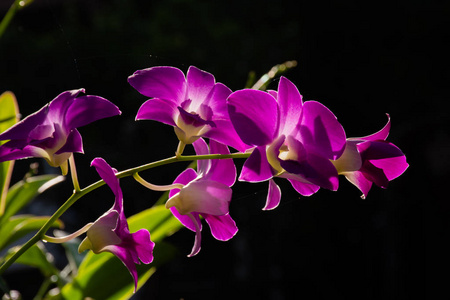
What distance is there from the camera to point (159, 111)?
12.3 inches

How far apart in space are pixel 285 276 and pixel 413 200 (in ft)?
2.30

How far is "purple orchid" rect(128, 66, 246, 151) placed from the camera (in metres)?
0.30

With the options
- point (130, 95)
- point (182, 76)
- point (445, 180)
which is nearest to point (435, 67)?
point (445, 180)

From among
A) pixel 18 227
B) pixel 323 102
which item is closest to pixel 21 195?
pixel 18 227

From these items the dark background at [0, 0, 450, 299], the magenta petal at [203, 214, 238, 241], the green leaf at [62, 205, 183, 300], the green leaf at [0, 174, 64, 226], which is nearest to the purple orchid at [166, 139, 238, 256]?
the magenta petal at [203, 214, 238, 241]

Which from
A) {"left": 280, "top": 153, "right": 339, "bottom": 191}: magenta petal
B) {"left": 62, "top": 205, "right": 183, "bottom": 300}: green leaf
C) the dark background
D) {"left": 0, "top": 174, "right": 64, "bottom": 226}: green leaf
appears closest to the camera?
{"left": 280, "top": 153, "right": 339, "bottom": 191}: magenta petal

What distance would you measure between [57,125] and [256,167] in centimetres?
10

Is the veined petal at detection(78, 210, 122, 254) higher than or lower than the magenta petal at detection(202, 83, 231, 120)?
lower

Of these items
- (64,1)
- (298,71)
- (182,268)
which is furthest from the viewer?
(64,1)

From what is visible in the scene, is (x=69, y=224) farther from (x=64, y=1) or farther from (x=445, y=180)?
(x=445, y=180)

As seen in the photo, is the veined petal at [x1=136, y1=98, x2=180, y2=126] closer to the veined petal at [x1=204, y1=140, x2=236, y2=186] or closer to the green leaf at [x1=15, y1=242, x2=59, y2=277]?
the veined petal at [x1=204, y1=140, x2=236, y2=186]

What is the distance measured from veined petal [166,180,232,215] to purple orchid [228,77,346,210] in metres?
0.03

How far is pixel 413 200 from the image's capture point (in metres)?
2.72

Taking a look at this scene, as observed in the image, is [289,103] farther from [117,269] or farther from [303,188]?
[117,269]
